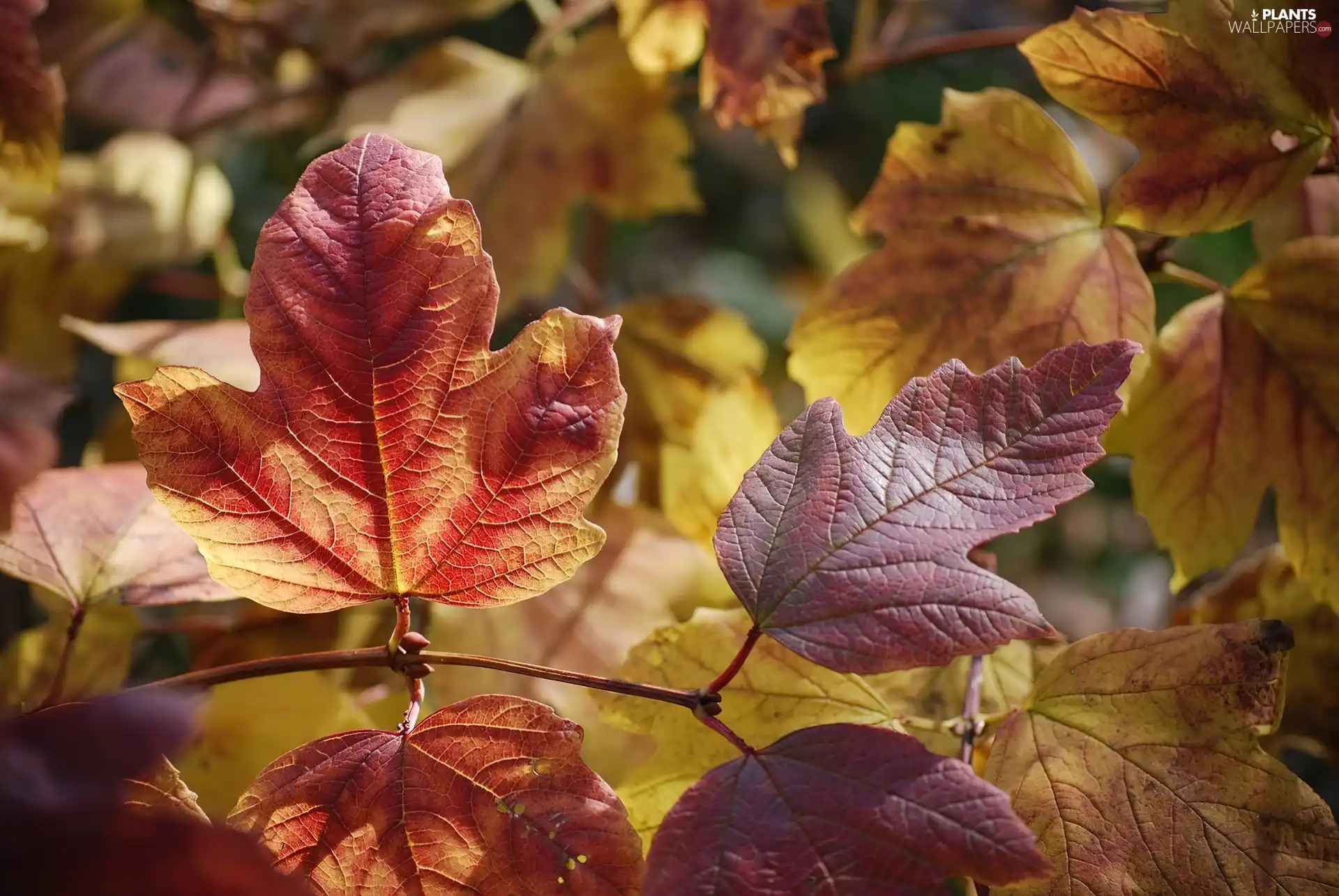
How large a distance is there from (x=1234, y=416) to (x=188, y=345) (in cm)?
61

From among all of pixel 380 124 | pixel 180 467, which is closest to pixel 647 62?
pixel 380 124

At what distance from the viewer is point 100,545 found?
51 cm

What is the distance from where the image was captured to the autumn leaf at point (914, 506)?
1.18ft

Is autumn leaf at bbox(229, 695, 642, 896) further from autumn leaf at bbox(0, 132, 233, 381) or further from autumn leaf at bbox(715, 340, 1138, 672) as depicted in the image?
autumn leaf at bbox(0, 132, 233, 381)

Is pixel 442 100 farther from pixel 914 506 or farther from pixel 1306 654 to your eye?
pixel 1306 654

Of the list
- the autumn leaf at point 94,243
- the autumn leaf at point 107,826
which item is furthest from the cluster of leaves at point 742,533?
the autumn leaf at point 94,243

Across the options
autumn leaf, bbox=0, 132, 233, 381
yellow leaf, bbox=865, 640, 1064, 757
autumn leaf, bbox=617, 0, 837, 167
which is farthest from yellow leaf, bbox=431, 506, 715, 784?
autumn leaf, bbox=0, 132, 233, 381

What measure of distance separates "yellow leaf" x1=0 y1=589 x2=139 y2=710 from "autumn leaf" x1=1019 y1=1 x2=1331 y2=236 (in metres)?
0.58

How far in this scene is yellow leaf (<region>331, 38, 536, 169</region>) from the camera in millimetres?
681

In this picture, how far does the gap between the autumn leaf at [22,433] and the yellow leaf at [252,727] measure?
0.49 ft

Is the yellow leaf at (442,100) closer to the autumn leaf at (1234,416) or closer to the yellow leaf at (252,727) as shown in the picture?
the yellow leaf at (252,727)

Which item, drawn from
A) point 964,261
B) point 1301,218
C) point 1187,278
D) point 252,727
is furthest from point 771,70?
point 252,727

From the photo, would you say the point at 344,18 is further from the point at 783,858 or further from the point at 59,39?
the point at 783,858

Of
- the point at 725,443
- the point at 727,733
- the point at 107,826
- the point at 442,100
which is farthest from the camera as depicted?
the point at 442,100
